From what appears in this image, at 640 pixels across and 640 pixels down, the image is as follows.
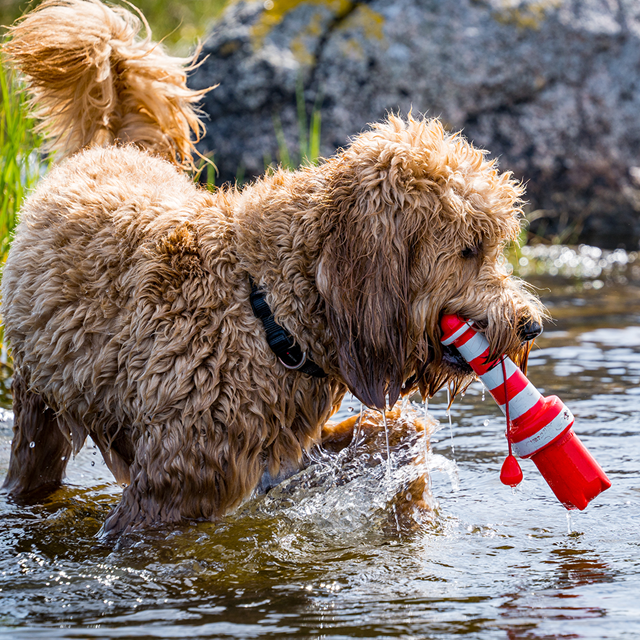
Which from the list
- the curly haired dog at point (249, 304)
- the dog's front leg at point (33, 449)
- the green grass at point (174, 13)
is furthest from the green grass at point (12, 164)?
the green grass at point (174, 13)

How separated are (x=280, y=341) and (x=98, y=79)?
2059mm

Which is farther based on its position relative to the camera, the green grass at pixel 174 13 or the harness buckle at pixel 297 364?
the green grass at pixel 174 13

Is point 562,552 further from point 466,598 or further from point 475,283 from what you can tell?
point 475,283

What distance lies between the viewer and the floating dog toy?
11.6ft

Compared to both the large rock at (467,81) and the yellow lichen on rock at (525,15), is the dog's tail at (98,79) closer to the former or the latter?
the large rock at (467,81)

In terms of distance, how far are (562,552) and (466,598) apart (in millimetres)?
657

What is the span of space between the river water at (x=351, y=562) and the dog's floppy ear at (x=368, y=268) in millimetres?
683

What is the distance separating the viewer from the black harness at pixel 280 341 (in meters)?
3.39

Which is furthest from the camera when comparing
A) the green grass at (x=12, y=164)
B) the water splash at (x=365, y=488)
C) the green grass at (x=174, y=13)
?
the green grass at (x=174, y=13)

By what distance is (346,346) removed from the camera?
336 cm

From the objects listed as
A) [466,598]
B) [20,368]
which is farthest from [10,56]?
[466,598]

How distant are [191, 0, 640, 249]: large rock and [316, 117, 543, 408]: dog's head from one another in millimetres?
6037

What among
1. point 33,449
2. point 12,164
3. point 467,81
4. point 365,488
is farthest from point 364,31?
point 365,488

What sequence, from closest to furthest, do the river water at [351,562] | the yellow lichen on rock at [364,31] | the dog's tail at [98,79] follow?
the river water at [351,562] < the dog's tail at [98,79] < the yellow lichen on rock at [364,31]
